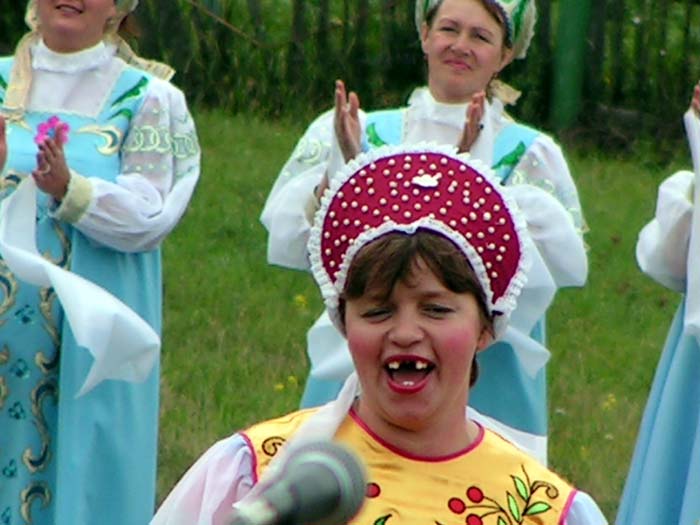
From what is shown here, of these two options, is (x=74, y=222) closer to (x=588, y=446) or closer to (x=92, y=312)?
(x=92, y=312)

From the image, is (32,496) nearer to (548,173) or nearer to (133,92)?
(133,92)

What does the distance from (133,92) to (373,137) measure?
62cm

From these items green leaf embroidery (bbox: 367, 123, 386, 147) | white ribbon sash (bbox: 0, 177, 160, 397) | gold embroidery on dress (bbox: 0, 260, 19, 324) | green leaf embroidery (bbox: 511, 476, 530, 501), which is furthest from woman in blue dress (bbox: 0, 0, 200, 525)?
green leaf embroidery (bbox: 511, 476, 530, 501)

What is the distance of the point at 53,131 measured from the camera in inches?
214

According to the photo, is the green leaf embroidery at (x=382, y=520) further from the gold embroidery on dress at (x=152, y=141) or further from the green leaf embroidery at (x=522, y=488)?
the gold embroidery on dress at (x=152, y=141)

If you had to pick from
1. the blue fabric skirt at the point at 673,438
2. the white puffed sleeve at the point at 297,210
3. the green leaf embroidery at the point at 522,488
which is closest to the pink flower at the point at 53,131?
the white puffed sleeve at the point at 297,210

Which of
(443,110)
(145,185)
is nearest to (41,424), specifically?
(145,185)

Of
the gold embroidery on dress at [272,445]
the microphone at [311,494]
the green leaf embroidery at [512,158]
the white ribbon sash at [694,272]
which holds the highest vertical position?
the microphone at [311,494]

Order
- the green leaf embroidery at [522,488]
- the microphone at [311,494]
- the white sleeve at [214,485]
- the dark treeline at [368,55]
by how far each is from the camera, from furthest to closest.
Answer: the dark treeline at [368,55]
the green leaf embroidery at [522,488]
the white sleeve at [214,485]
the microphone at [311,494]

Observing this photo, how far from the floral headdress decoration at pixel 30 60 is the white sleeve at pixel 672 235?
1346 millimetres

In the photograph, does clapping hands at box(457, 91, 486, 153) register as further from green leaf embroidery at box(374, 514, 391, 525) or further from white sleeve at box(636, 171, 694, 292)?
green leaf embroidery at box(374, 514, 391, 525)

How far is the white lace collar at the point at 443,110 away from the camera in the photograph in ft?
18.8

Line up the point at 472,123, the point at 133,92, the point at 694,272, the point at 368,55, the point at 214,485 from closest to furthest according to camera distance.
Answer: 1. the point at 214,485
2. the point at 472,123
3. the point at 694,272
4. the point at 133,92
5. the point at 368,55

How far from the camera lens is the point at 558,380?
861cm
